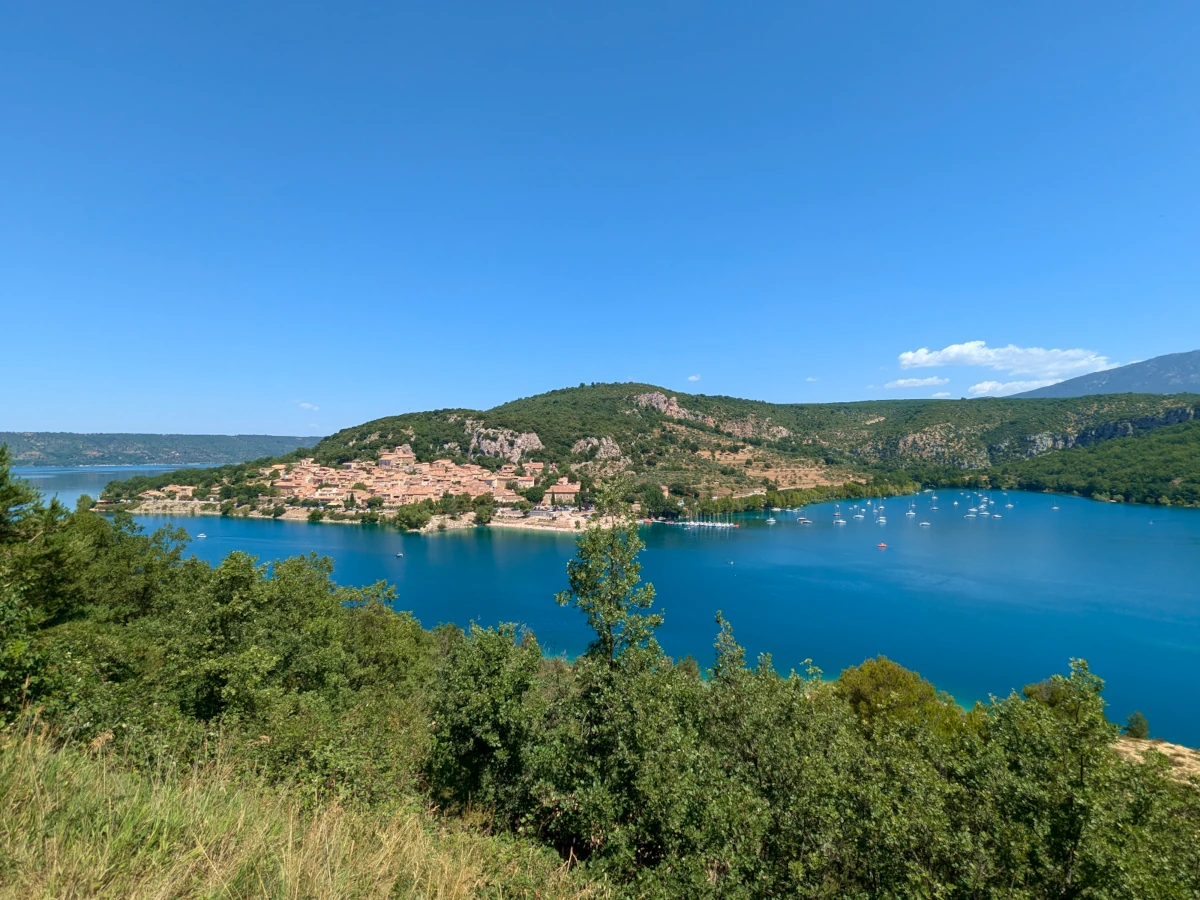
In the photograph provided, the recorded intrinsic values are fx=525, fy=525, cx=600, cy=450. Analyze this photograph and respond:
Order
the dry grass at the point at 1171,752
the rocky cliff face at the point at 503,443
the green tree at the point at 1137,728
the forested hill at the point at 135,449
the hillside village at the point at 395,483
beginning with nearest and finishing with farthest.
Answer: the dry grass at the point at 1171,752 → the green tree at the point at 1137,728 → the hillside village at the point at 395,483 → the rocky cliff face at the point at 503,443 → the forested hill at the point at 135,449

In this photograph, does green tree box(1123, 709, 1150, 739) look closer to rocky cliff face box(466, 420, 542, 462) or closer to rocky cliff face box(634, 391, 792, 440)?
rocky cliff face box(466, 420, 542, 462)

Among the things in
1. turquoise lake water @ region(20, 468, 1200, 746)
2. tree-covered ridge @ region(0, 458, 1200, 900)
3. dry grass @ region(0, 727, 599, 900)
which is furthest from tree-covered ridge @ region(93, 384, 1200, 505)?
dry grass @ region(0, 727, 599, 900)

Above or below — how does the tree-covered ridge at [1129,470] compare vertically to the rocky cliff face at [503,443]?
below

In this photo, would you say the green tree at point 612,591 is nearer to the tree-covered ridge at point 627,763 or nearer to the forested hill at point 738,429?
the tree-covered ridge at point 627,763

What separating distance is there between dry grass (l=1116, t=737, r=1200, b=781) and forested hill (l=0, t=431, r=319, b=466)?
171m

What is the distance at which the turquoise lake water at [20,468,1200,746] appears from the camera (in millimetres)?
25641

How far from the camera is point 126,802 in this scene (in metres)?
2.22

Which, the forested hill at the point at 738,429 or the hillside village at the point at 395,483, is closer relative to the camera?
the hillside village at the point at 395,483

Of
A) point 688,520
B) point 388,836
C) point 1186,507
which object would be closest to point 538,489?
point 688,520

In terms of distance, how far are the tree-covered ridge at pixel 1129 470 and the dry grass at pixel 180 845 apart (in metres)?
97.3

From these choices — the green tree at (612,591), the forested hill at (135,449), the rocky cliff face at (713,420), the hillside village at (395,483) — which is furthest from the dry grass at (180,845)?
the forested hill at (135,449)

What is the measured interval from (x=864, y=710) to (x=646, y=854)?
36.0 feet

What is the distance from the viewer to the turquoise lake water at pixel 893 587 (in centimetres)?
2564

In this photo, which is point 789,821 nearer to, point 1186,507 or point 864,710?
point 864,710
